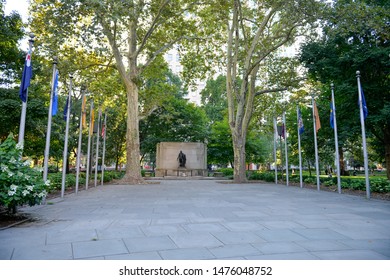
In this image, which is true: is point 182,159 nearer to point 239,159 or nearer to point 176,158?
point 176,158

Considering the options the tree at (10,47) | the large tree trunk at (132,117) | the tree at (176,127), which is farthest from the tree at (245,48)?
the tree at (10,47)

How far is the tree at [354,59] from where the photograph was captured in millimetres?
13727

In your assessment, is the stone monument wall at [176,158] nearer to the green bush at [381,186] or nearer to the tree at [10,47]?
the tree at [10,47]

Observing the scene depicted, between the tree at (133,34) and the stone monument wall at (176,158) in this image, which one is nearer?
the tree at (133,34)

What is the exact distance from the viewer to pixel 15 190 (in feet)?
19.1

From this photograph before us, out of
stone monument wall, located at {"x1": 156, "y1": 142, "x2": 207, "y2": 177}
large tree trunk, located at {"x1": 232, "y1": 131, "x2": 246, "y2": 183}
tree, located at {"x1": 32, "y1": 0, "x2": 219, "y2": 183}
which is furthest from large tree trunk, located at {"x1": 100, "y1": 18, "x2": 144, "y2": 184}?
stone monument wall, located at {"x1": 156, "y1": 142, "x2": 207, "y2": 177}

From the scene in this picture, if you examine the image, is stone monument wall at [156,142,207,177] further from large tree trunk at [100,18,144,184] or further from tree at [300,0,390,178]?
tree at [300,0,390,178]

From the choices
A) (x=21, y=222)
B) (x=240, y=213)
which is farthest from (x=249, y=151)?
(x=21, y=222)

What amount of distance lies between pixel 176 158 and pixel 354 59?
21.2 metres

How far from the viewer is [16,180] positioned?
19.7ft

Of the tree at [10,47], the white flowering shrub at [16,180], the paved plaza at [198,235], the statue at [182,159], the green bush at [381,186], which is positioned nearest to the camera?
the paved plaza at [198,235]

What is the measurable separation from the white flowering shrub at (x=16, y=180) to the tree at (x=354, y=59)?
15301mm

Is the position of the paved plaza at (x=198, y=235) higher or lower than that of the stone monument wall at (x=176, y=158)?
lower

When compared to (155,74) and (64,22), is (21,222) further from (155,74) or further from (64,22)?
(155,74)
